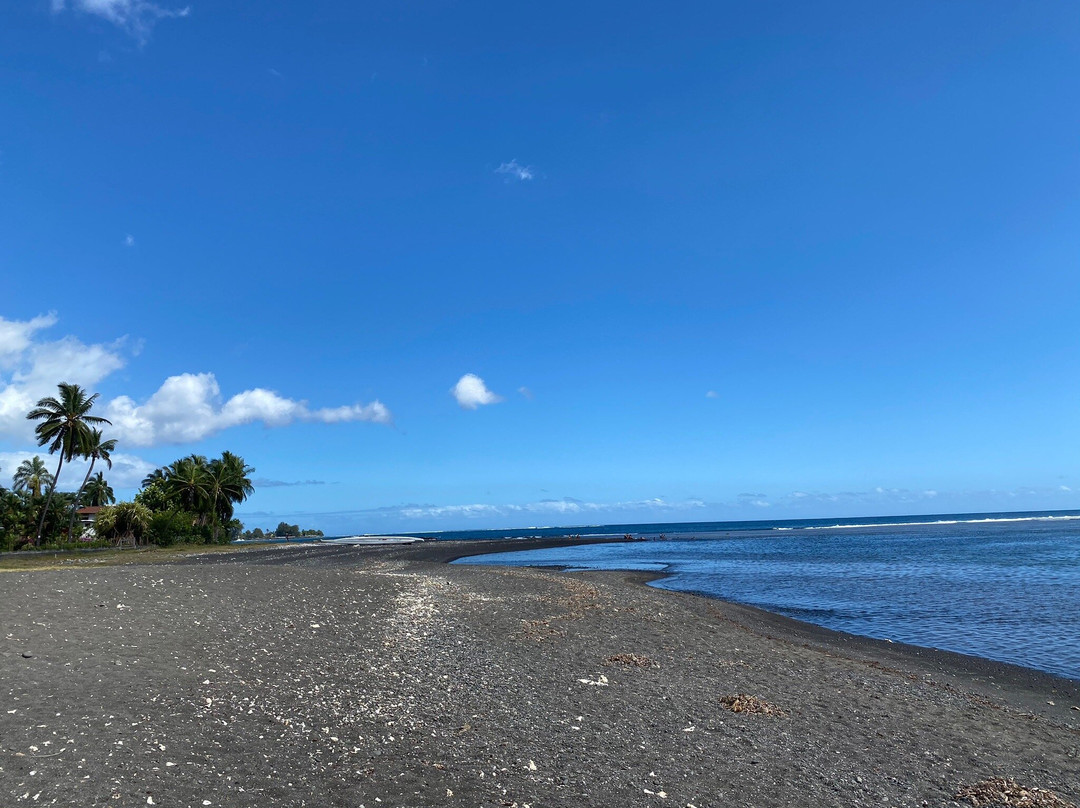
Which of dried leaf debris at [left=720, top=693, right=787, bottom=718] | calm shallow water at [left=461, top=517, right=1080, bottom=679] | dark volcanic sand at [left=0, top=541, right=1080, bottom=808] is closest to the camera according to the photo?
dark volcanic sand at [left=0, top=541, right=1080, bottom=808]

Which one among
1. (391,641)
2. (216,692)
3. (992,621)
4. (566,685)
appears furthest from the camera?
(992,621)

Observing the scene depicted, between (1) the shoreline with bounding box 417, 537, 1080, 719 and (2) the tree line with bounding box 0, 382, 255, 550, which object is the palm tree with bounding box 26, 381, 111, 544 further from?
(1) the shoreline with bounding box 417, 537, 1080, 719

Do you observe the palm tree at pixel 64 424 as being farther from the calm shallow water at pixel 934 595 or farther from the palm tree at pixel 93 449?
the calm shallow water at pixel 934 595

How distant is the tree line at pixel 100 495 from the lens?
81.7 m

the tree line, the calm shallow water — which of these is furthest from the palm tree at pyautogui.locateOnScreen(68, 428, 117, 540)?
the calm shallow water

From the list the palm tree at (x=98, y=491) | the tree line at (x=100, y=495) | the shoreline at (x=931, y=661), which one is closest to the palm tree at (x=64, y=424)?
the tree line at (x=100, y=495)

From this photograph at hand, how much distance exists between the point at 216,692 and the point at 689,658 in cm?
1140

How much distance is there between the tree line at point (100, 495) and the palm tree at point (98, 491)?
0.66 ft

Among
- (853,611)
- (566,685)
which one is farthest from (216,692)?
(853,611)

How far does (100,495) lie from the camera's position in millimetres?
126188

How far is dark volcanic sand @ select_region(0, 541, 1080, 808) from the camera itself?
825 centimetres

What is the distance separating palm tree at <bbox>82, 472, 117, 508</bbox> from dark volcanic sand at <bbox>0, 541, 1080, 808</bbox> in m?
126

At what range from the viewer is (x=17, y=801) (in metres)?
7.01

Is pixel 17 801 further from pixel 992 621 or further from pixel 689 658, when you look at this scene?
pixel 992 621
